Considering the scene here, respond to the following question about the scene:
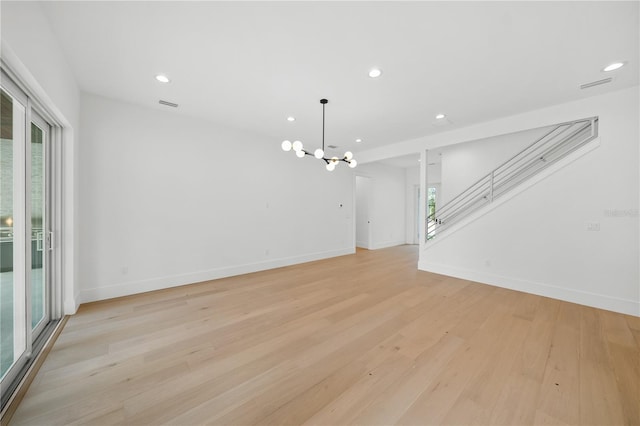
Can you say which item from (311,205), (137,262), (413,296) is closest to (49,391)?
(137,262)

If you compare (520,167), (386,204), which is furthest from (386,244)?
(520,167)

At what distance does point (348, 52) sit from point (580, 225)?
4234 millimetres

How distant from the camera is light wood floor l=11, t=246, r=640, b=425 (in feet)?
5.18

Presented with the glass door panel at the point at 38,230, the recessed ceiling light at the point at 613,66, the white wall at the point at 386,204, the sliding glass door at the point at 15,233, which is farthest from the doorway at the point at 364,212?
the sliding glass door at the point at 15,233

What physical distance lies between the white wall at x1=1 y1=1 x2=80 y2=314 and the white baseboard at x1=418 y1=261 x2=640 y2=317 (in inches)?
240

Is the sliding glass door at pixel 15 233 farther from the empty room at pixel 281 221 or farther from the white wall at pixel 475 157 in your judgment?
the white wall at pixel 475 157

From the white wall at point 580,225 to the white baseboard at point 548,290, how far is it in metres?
0.01

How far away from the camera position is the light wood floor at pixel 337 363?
5.18 ft

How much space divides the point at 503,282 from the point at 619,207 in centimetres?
185

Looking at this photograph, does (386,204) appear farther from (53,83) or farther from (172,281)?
(53,83)

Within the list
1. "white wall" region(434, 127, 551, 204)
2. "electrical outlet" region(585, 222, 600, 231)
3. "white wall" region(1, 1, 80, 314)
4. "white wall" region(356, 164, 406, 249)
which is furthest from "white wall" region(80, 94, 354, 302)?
"electrical outlet" region(585, 222, 600, 231)

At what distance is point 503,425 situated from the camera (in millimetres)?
1482

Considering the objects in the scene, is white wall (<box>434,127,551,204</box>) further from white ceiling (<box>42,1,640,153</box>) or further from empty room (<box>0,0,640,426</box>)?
white ceiling (<box>42,1,640,153</box>)

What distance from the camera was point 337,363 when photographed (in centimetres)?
207
